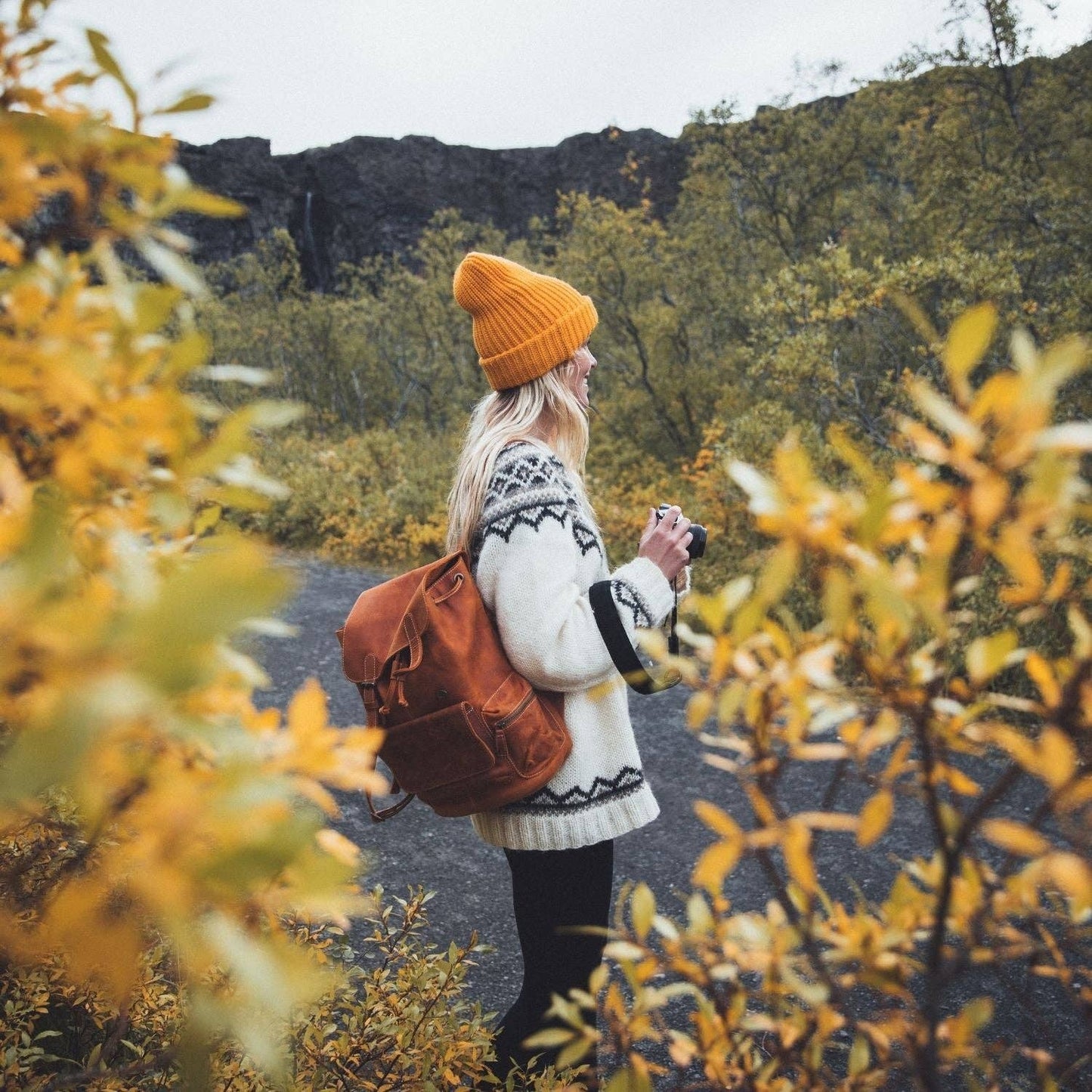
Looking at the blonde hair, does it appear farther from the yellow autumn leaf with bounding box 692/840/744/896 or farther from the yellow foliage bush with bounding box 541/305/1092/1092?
the yellow autumn leaf with bounding box 692/840/744/896

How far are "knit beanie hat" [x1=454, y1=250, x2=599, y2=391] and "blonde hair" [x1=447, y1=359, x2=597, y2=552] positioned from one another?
0.12ft

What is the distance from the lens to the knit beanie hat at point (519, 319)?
1.87 m

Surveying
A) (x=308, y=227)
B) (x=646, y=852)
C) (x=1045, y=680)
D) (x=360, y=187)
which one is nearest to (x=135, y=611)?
(x=1045, y=680)

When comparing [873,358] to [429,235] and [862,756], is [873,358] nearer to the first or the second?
[862,756]

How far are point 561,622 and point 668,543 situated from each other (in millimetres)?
359

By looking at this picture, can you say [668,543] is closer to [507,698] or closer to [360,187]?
[507,698]

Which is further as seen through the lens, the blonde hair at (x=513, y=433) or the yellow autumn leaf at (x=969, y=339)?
the blonde hair at (x=513, y=433)

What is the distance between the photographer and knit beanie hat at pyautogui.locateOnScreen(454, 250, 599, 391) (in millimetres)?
1871

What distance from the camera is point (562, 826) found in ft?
5.45

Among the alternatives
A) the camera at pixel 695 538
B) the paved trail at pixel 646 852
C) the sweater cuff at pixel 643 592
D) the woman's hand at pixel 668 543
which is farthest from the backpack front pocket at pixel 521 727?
the paved trail at pixel 646 852

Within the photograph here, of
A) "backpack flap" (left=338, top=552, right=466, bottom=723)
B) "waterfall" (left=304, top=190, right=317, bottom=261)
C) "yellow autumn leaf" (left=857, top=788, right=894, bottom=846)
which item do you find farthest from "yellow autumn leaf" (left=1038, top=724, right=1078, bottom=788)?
"waterfall" (left=304, top=190, right=317, bottom=261)

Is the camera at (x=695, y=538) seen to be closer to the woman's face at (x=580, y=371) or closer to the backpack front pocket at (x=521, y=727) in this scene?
the woman's face at (x=580, y=371)

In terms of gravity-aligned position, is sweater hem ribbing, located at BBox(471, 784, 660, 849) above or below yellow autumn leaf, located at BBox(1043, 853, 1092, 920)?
below

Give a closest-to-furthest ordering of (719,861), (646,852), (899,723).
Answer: (719,861), (899,723), (646,852)
